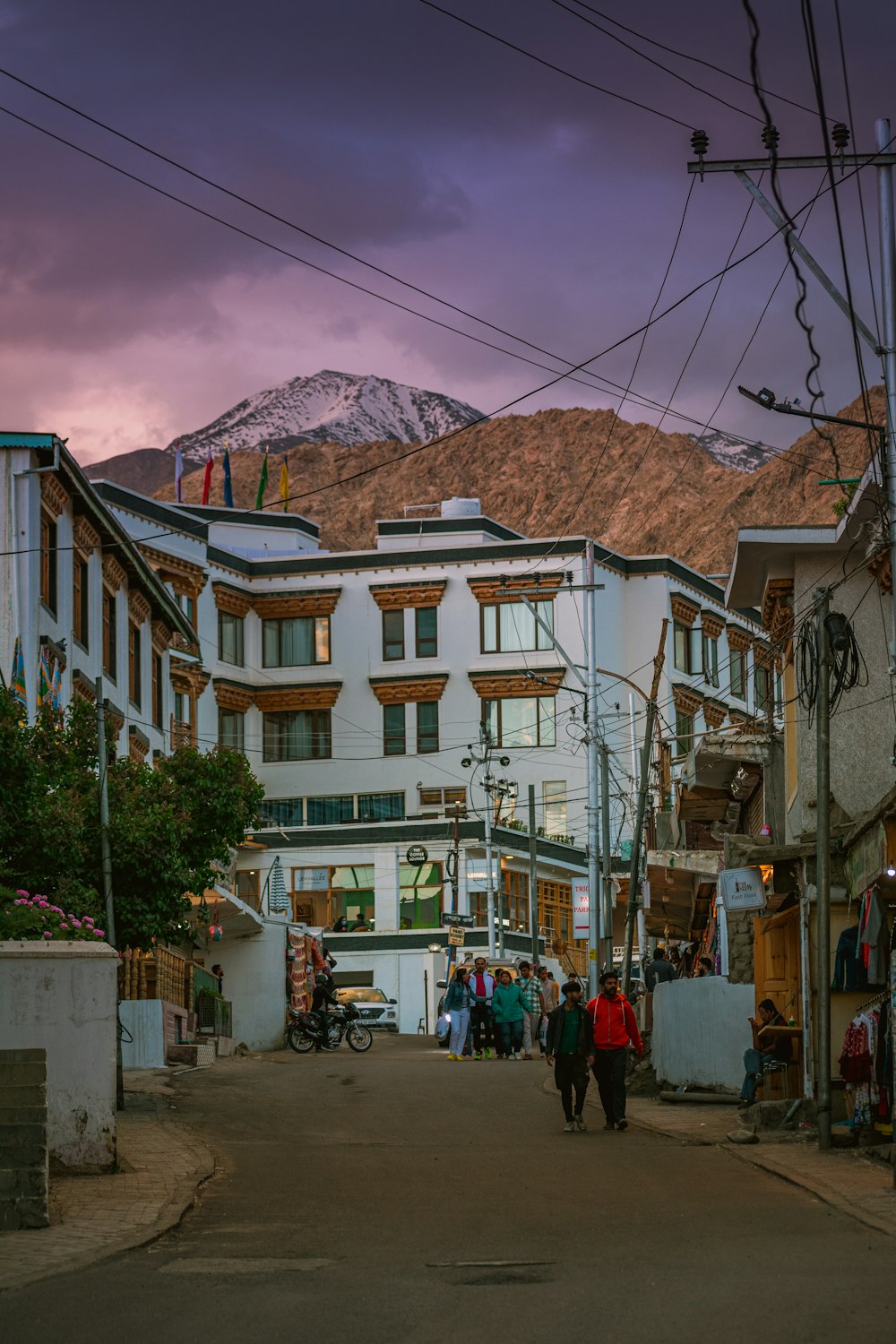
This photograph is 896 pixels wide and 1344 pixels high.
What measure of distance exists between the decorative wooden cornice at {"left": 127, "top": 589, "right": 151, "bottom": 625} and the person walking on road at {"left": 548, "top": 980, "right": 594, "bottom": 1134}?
21870mm

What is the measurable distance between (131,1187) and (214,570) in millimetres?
57842

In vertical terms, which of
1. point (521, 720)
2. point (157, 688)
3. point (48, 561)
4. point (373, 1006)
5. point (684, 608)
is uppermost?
point (684, 608)

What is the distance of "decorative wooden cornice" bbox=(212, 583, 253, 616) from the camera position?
70875mm

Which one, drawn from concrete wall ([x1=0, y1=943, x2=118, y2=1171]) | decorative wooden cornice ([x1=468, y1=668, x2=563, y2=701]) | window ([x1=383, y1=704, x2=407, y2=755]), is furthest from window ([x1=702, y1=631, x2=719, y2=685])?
concrete wall ([x1=0, y1=943, x2=118, y2=1171])

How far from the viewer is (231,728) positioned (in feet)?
237

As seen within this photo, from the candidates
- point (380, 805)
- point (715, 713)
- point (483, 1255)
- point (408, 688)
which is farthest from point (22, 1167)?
point (715, 713)

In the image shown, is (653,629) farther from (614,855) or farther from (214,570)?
(214,570)

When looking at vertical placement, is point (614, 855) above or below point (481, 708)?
below

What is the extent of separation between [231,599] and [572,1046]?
53446 millimetres

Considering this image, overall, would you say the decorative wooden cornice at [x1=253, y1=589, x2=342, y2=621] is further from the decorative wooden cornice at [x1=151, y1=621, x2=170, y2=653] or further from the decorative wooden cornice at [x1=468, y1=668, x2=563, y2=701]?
the decorative wooden cornice at [x1=151, y1=621, x2=170, y2=653]

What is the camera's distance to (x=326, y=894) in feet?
218

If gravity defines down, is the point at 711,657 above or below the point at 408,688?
above

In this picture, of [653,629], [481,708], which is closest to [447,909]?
[481,708]

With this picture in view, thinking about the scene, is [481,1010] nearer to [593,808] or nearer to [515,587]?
[593,808]
